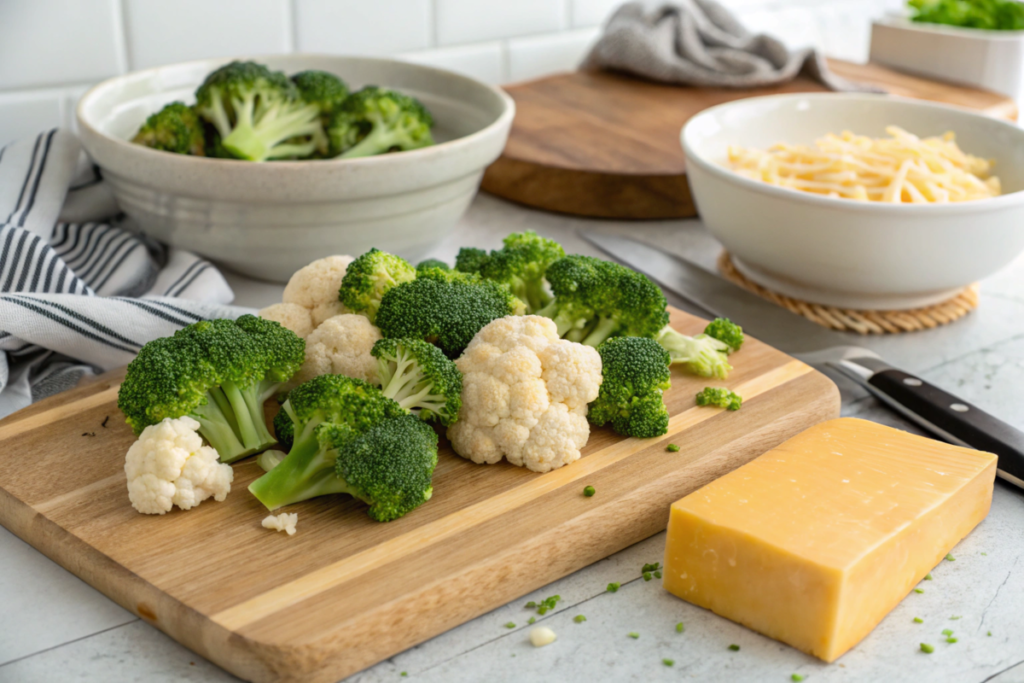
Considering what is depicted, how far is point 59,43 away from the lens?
6.32 feet

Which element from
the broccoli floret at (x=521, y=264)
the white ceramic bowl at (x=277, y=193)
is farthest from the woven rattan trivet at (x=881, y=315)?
the white ceramic bowl at (x=277, y=193)

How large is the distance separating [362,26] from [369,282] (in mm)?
1309

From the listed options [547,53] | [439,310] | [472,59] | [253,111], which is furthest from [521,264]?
[547,53]

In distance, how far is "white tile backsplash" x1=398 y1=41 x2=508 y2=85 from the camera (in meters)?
2.49

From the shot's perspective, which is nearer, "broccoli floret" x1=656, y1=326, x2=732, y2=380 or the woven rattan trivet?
"broccoli floret" x1=656, y1=326, x2=732, y2=380

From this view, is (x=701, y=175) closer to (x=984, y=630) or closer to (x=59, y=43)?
(x=984, y=630)

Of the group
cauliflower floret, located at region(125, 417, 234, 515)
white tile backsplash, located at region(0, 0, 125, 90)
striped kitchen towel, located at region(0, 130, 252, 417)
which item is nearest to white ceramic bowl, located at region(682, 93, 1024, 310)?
striped kitchen towel, located at region(0, 130, 252, 417)

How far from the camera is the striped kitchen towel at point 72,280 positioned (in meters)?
1.36

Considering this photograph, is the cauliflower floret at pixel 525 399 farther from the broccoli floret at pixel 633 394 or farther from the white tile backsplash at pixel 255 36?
the white tile backsplash at pixel 255 36

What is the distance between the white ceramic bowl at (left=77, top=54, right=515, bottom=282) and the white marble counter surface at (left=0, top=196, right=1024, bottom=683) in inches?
25.1

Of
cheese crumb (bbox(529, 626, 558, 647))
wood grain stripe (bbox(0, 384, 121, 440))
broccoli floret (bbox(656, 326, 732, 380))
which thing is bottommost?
cheese crumb (bbox(529, 626, 558, 647))

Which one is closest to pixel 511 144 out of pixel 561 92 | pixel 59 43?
pixel 561 92

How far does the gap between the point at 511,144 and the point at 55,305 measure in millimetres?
1108

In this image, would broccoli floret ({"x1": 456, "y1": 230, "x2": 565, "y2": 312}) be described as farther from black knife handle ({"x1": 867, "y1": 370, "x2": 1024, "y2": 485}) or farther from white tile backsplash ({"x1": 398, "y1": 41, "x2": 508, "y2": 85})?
white tile backsplash ({"x1": 398, "y1": 41, "x2": 508, "y2": 85})
